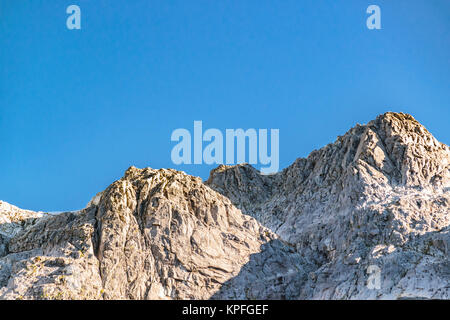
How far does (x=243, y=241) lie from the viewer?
10138 centimetres

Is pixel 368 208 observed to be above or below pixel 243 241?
above

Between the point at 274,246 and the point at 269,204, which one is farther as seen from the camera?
the point at 269,204

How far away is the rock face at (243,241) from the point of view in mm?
89438

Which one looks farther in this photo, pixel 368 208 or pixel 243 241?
pixel 368 208

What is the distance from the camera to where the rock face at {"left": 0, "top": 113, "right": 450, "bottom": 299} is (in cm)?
8944
